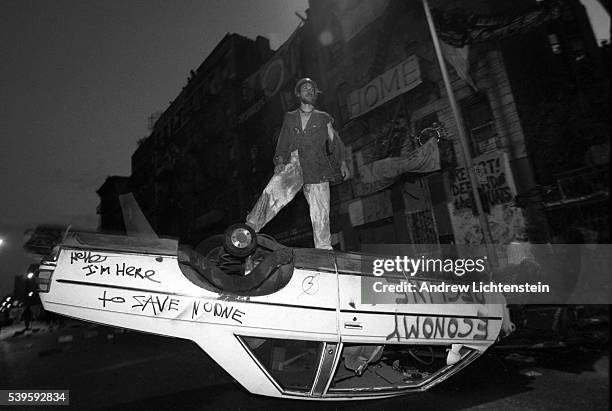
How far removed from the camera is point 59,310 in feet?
7.66

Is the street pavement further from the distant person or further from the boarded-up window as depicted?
the distant person

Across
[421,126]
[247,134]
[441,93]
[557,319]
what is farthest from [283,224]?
[557,319]

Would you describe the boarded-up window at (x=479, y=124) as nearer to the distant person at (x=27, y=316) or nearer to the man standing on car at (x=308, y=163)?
the man standing on car at (x=308, y=163)

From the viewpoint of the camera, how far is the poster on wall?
11.7 m

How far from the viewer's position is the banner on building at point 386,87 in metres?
14.2

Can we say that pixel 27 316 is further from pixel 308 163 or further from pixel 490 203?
pixel 490 203

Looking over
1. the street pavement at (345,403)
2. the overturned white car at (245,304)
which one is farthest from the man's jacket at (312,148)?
the street pavement at (345,403)

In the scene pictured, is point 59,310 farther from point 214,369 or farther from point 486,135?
point 486,135

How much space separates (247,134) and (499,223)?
57.2 ft

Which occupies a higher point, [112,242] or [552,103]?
[552,103]

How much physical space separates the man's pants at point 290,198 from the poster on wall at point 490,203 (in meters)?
10.6

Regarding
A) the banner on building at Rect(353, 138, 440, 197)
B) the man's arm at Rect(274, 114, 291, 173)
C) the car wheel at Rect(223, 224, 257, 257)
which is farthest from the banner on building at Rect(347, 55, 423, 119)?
the car wheel at Rect(223, 224, 257, 257)

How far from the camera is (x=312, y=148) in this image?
12.4 ft

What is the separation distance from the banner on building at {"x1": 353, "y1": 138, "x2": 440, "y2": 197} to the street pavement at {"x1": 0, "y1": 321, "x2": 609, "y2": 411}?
10191 millimetres
